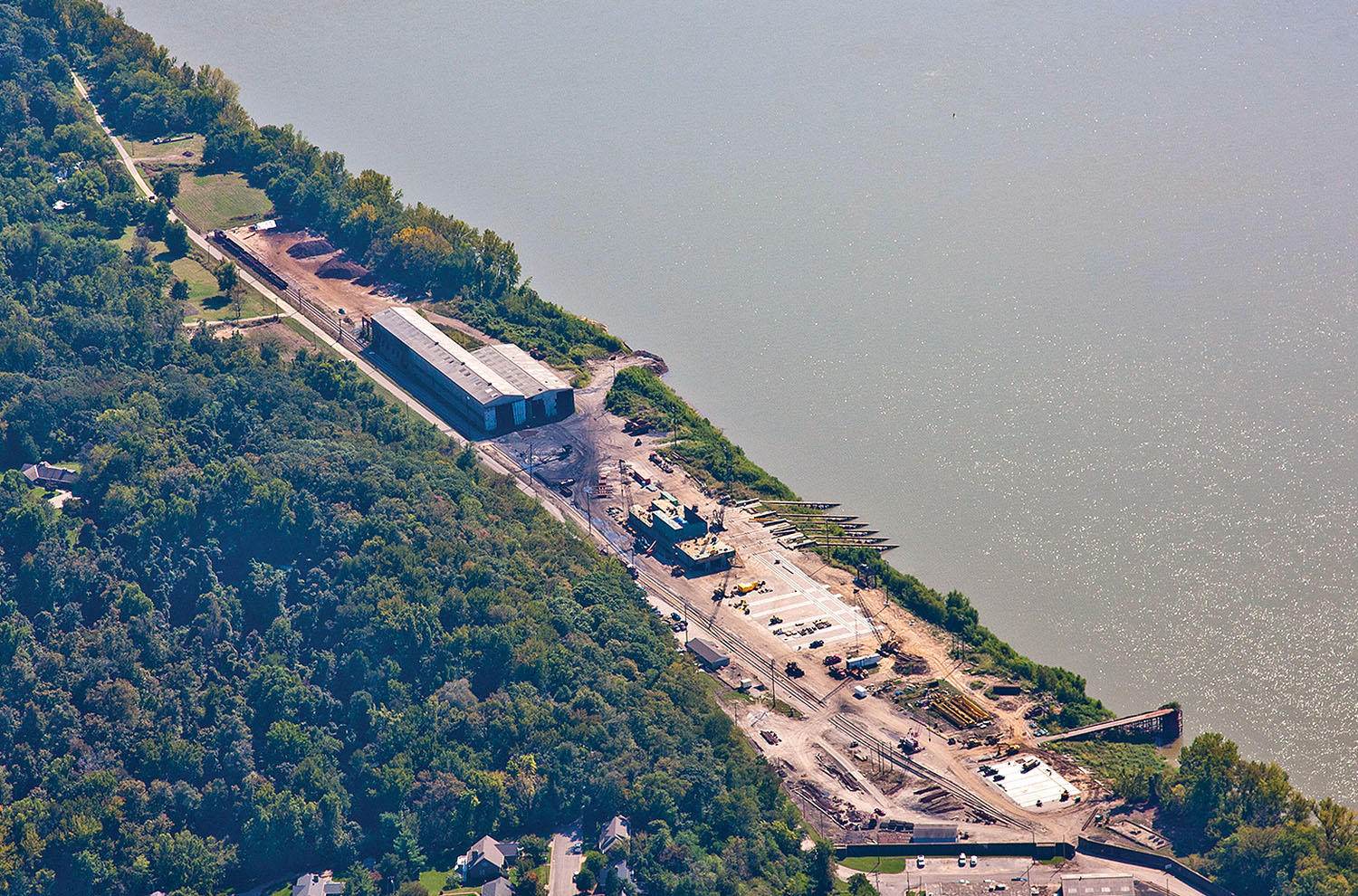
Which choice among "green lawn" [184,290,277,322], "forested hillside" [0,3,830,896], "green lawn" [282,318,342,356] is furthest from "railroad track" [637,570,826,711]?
"green lawn" [184,290,277,322]

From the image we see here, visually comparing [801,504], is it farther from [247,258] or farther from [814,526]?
[247,258]

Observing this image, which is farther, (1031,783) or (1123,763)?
(1123,763)

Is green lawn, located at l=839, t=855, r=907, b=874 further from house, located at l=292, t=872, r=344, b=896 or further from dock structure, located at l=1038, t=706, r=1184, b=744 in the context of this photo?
house, located at l=292, t=872, r=344, b=896

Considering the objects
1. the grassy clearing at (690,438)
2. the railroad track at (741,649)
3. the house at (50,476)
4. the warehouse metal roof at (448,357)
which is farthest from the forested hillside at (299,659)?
the grassy clearing at (690,438)

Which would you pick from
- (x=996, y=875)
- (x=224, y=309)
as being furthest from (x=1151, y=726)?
(x=224, y=309)

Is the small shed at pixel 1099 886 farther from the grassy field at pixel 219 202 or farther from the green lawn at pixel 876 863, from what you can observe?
the grassy field at pixel 219 202

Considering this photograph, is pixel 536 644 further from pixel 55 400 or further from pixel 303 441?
pixel 55 400
